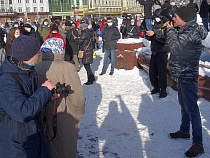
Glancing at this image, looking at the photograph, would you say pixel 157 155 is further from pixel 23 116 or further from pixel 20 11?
pixel 20 11

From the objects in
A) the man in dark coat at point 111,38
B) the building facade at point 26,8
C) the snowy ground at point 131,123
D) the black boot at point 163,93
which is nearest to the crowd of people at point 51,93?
the snowy ground at point 131,123

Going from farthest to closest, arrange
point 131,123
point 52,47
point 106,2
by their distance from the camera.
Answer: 1. point 106,2
2. point 131,123
3. point 52,47

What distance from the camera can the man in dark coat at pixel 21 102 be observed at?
7.21 feet

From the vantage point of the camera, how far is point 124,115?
18.2ft

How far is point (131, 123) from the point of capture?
5.14 meters

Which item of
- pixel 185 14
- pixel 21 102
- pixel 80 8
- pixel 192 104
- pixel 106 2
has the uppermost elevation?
→ pixel 106 2

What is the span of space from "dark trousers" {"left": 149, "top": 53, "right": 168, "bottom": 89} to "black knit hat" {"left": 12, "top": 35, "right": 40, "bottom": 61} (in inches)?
161

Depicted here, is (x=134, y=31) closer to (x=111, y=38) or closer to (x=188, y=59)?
(x=111, y=38)

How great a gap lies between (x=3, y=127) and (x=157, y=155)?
231 cm

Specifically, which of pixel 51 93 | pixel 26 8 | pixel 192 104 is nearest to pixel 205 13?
pixel 192 104

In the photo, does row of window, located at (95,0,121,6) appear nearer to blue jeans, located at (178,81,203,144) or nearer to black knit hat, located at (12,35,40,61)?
blue jeans, located at (178,81,203,144)

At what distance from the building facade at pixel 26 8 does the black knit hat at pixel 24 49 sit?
62.8m

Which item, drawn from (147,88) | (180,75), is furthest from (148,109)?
(180,75)

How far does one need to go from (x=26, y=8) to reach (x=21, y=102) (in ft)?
226
